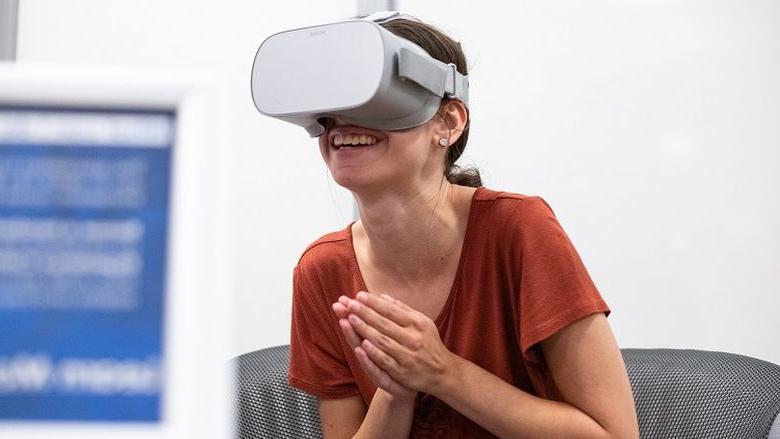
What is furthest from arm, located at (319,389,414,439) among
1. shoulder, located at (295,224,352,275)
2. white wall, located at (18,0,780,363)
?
white wall, located at (18,0,780,363)

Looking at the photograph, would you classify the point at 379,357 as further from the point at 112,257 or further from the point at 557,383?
the point at 112,257

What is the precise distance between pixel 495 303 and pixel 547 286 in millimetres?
91

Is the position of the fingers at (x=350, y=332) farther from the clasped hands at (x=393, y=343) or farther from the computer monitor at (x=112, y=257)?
the computer monitor at (x=112, y=257)

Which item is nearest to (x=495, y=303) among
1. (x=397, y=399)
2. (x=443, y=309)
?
(x=443, y=309)

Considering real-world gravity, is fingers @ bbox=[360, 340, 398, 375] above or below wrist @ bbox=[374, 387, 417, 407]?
above

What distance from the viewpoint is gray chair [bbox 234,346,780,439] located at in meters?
1.20

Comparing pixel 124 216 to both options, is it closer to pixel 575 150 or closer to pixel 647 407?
pixel 647 407

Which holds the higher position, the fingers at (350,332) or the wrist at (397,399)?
the fingers at (350,332)

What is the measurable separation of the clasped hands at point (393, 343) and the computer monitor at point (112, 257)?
0.53m

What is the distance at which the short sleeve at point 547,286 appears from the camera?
98cm

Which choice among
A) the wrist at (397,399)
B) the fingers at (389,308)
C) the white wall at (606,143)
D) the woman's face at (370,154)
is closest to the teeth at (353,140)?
the woman's face at (370,154)

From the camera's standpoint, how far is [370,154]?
0.99m

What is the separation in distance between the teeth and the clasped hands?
0.21 m

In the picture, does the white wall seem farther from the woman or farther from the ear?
the ear
